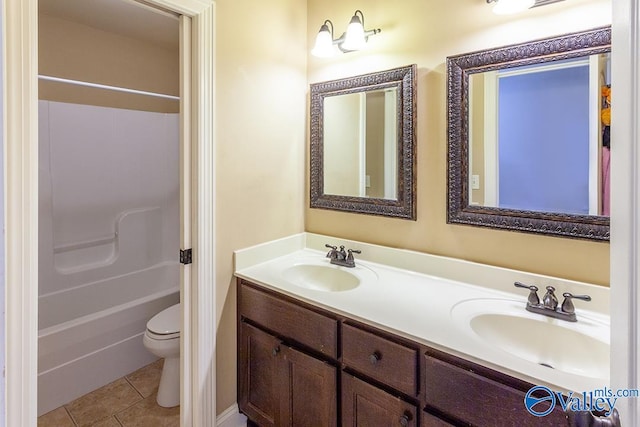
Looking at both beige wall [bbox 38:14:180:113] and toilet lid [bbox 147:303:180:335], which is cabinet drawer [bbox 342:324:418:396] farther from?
beige wall [bbox 38:14:180:113]

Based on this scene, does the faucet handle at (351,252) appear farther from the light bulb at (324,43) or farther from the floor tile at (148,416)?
the floor tile at (148,416)

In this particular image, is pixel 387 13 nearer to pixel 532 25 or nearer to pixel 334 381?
pixel 532 25

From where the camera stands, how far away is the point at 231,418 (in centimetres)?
169

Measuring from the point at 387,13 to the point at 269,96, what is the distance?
0.73 metres

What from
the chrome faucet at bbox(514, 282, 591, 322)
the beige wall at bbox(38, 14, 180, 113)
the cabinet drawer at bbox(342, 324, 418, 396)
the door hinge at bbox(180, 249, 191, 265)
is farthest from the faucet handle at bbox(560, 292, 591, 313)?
the beige wall at bbox(38, 14, 180, 113)

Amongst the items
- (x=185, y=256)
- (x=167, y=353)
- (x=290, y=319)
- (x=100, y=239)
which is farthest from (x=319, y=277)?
(x=100, y=239)

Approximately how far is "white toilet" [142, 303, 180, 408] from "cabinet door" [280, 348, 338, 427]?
78 cm

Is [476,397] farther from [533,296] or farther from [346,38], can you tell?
[346,38]

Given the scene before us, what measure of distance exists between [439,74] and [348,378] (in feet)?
4.47

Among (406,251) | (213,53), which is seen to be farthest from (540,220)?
(213,53)

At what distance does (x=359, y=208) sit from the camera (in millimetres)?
1876

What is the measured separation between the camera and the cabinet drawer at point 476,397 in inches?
35.7

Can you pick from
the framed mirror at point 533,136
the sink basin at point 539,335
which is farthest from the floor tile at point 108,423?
the framed mirror at point 533,136

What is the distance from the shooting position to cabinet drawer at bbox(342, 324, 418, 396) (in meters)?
1.11
